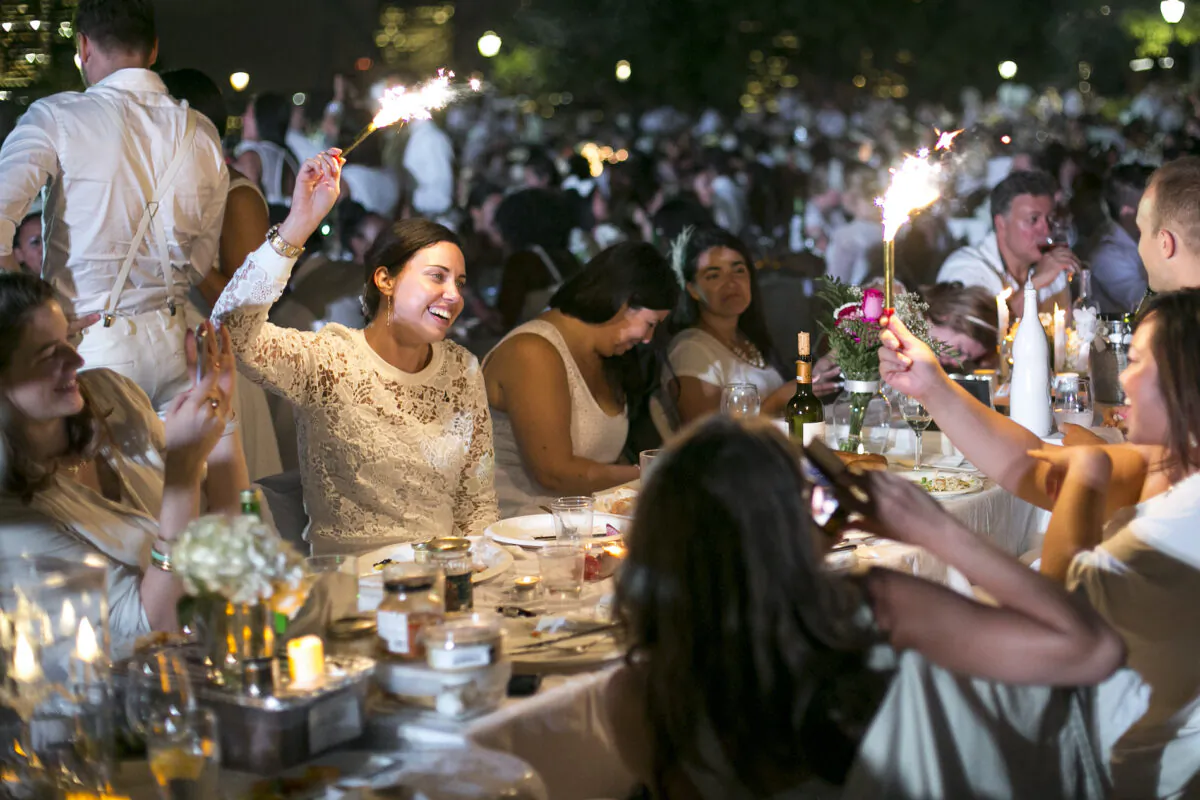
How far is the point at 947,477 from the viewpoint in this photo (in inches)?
128

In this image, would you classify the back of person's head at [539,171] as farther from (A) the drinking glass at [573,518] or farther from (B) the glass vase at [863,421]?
(A) the drinking glass at [573,518]

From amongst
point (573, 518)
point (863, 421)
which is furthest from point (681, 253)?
point (573, 518)

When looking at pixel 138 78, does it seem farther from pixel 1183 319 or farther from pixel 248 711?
pixel 1183 319

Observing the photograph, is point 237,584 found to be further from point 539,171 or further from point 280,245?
point 539,171

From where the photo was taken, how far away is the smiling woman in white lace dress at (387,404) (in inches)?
120

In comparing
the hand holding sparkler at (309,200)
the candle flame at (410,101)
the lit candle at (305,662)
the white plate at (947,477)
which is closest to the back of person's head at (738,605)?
the lit candle at (305,662)

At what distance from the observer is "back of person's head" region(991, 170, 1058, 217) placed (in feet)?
18.6

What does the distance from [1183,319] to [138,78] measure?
2.76m

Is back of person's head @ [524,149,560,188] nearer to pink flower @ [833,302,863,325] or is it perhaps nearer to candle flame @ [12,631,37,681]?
pink flower @ [833,302,863,325]

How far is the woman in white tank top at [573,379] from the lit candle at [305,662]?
2144 mm

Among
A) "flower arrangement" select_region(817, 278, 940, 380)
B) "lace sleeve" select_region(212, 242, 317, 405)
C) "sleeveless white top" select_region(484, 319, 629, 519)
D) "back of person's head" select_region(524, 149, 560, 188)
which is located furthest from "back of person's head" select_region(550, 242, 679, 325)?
"back of person's head" select_region(524, 149, 560, 188)

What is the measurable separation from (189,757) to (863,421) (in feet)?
8.25

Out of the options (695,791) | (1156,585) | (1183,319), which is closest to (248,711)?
(695,791)

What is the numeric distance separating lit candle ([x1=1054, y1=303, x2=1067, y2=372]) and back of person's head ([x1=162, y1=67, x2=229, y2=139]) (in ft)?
9.82
